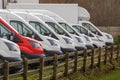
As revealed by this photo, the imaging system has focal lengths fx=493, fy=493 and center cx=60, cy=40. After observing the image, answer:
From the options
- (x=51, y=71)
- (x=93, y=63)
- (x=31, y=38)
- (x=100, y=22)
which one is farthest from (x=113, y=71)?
(x=100, y=22)

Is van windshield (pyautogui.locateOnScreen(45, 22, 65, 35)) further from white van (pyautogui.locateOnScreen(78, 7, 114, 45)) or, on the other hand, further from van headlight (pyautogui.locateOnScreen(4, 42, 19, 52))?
van headlight (pyautogui.locateOnScreen(4, 42, 19, 52))

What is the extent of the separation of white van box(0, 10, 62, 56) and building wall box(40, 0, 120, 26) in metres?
32.5

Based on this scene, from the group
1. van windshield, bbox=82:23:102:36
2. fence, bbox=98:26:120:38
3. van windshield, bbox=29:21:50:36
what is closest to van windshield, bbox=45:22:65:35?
van windshield, bbox=29:21:50:36

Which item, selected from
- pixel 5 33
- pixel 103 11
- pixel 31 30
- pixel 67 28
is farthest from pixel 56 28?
pixel 103 11

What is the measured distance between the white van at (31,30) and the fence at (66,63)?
1526mm

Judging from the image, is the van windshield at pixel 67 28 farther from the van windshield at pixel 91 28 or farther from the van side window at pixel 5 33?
the van side window at pixel 5 33

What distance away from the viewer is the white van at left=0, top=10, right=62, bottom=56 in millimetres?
20125

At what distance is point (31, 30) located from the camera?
21.1 metres

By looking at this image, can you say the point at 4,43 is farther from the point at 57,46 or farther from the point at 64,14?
the point at 64,14

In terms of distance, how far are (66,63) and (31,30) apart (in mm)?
3557

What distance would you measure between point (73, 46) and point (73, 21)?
25.2 feet

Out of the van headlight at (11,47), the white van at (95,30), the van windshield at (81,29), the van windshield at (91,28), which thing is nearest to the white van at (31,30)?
the van headlight at (11,47)

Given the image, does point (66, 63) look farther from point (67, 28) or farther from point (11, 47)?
point (67, 28)

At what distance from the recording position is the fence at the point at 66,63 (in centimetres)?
1427
